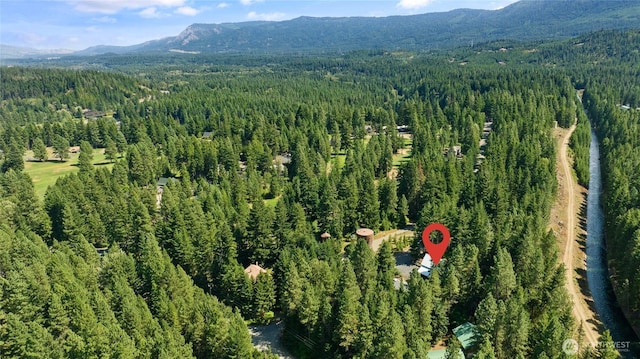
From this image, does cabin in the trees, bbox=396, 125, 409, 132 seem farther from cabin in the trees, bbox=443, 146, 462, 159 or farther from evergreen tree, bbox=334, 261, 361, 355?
evergreen tree, bbox=334, 261, 361, 355

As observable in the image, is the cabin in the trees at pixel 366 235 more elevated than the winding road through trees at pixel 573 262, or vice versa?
the cabin in the trees at pixel 366 235

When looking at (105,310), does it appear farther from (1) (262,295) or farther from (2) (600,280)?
(2) (600,280)

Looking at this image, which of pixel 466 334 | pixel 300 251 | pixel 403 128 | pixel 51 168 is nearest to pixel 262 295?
pixel 300 251

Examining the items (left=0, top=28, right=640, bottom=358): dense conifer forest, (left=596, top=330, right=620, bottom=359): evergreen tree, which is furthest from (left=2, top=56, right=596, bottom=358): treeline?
(left=596, top=330, right=620, bottom=359): evergreen tree

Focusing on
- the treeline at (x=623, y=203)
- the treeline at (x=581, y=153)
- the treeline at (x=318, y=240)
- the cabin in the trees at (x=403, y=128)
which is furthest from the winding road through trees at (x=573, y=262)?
the cabin in the trees at (x=403, y=128)

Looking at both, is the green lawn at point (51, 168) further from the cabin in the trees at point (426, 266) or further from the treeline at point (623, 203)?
the treeline at point (623, 203)

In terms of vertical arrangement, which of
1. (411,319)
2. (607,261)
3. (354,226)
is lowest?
(607,261)

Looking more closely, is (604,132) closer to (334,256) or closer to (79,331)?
(334,256)

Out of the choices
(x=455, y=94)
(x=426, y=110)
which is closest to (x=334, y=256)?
(x=426, y=110)
